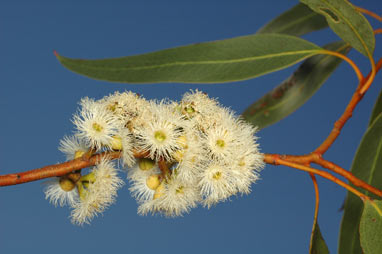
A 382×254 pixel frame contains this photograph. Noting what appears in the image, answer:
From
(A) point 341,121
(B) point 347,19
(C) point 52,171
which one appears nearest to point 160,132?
(C) point 52,171

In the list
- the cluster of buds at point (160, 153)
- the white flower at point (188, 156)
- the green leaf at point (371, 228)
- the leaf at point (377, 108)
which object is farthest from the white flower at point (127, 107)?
the leaf at point (377, 108)

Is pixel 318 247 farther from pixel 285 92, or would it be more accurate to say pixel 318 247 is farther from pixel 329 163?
pixel 285 92

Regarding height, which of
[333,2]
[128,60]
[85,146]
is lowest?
[85,146]

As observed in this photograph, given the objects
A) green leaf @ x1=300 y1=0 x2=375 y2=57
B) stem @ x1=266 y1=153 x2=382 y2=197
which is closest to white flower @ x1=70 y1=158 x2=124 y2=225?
stem @ x1=266 y1=153 x2=382 y2=197

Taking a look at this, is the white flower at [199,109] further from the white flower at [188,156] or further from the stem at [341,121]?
the stem at [341,121]

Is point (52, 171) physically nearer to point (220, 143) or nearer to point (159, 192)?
point (159, 192)

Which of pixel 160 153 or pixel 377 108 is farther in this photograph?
pixel 377 108

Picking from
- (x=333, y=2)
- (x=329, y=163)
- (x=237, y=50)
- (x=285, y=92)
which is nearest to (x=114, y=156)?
(x=237, y=50)
